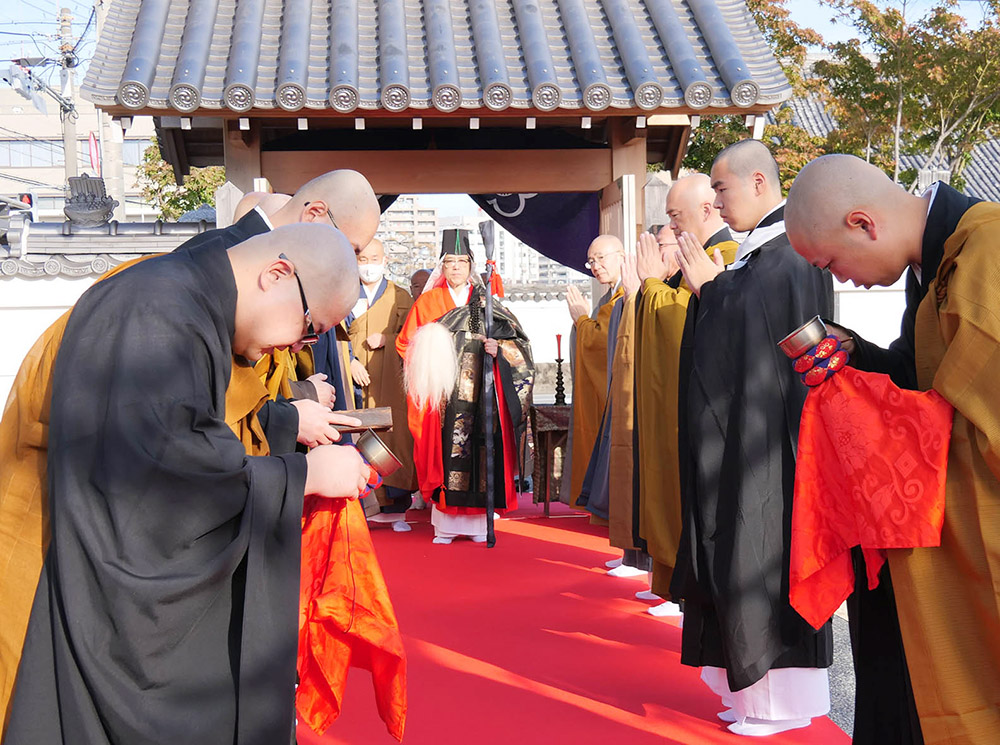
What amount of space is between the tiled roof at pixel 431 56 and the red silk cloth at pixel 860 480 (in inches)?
158

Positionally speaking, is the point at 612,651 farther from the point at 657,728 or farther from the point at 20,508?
the point at 20,508

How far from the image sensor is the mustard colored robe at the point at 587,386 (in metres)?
6.29

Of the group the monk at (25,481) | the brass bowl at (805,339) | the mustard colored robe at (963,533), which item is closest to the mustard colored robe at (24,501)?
the monk at (25,481)

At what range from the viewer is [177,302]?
190 centimetres

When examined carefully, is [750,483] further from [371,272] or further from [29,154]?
[29,154]

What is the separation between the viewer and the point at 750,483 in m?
3.13

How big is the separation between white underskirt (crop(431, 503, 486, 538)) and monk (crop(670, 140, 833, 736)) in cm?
359

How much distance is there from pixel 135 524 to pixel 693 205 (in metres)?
2.80

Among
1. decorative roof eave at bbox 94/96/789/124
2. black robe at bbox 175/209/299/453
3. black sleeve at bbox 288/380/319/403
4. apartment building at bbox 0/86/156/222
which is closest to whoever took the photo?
black robe at bbox 175/209/299/453

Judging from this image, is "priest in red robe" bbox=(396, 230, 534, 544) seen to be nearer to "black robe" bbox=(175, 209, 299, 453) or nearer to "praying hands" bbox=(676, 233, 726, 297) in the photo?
"praying hands" bbox=(676, 233, 726, 297)

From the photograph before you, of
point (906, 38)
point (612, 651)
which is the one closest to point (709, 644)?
point (612, 651)

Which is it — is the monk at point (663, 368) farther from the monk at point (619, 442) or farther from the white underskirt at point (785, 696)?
the monk at point (619, 442)

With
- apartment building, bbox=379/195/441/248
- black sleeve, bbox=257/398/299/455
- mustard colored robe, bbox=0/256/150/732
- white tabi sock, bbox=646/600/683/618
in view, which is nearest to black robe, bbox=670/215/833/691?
black sleeve, bbox=257/398/299/455

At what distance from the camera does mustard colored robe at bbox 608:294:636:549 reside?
512cm
